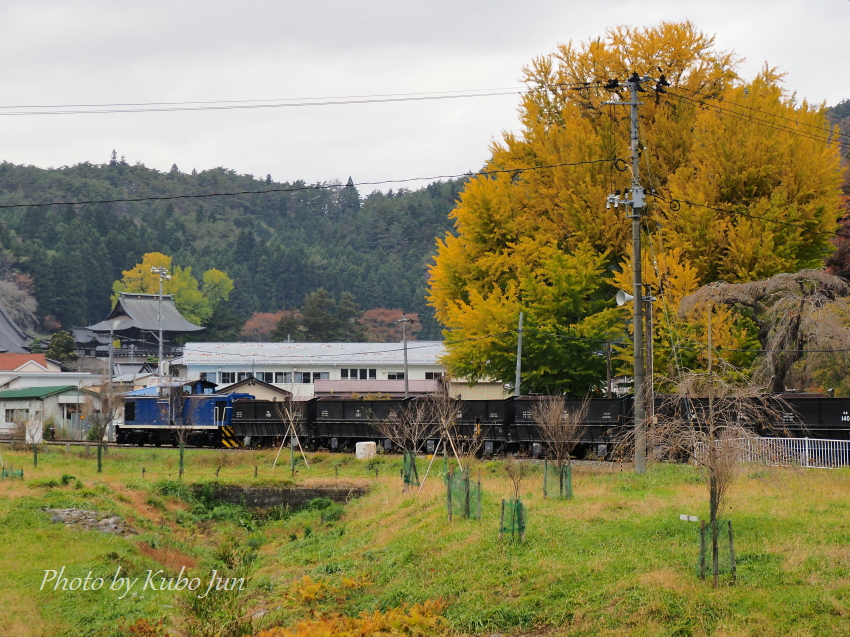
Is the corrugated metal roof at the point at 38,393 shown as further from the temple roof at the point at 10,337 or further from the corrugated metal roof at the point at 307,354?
the temple roof at the point at 10,337

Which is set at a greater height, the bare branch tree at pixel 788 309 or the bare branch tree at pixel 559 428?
the bare branch tree at pixel 788 309

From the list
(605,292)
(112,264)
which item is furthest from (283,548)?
(112,264)

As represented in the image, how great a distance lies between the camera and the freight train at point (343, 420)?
1238 inches

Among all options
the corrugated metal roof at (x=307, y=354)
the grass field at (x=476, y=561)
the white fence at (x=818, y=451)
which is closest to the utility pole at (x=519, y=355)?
the grass field at (x=476, y=561)

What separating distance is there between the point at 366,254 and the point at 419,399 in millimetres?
115942

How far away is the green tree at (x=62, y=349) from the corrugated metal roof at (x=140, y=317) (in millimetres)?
3205

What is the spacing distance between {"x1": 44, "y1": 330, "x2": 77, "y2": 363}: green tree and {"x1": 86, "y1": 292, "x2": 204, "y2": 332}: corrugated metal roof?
320cm

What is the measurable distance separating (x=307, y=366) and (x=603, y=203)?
34887 millimetres

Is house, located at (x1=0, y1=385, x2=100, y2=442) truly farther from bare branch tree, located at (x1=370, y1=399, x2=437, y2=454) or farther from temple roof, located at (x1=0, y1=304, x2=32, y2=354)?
temple roof, located at (x1=0, y1=304, x2=32, y2=354)

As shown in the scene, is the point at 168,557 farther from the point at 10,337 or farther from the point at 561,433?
the point at 10,337

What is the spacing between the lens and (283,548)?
995 inches

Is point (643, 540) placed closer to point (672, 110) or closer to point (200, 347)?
point (672, 110)

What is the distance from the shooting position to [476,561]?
58.2 ft

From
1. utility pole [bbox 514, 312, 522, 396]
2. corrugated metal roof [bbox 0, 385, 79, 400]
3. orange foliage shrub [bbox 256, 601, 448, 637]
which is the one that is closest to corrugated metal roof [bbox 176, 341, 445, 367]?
corrugated metal roof [bbox 0, 385, 79, 400]
